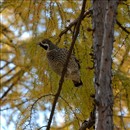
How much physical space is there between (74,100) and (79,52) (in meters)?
0.28

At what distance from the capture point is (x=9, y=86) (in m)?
4.81

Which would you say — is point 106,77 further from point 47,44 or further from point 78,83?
point 47,44

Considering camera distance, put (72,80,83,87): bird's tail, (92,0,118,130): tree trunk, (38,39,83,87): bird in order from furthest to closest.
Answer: (38,39,83,87): bird
(72,80,83,87): bird's tail
(92,0,118,130): tree trunk

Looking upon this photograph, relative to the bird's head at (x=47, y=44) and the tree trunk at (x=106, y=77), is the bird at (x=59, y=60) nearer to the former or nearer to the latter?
the bird's head at (x=47, y=44)

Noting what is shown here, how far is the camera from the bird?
2.97 metres

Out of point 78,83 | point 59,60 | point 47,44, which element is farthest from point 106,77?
point 59,60

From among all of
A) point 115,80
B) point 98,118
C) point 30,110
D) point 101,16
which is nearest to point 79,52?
point 115,80

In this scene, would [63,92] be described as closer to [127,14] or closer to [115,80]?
[115,80]

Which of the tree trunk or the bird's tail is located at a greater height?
the bird's tail

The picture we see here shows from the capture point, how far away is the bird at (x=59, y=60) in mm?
2967

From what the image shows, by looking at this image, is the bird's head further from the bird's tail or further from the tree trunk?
the tree trunk

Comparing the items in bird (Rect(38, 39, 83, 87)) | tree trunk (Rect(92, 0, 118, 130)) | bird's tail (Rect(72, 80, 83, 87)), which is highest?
bird (Rect(38, 39, 83, 87))

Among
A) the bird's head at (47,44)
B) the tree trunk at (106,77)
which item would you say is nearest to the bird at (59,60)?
the bird's head at (47,44)

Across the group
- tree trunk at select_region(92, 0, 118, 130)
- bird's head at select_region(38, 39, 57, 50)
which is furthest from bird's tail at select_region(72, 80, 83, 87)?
tree trunk at select_region(92, 0, 118, 130)
